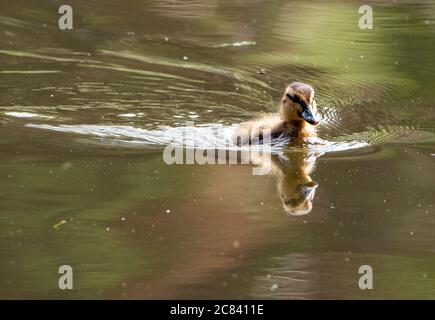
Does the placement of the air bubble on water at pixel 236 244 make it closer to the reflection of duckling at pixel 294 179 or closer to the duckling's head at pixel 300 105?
the reflection of duckling at pixel 294 179

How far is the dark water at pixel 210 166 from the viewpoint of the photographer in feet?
13.6

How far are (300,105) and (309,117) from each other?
0.13 metres

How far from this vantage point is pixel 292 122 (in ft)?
21.2

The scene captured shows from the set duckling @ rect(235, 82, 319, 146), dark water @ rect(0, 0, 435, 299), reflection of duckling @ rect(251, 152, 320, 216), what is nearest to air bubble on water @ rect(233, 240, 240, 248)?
dark water @ rect(0, 0, 435, 299)

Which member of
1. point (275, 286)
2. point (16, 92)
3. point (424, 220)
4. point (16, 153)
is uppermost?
point (16, 92)

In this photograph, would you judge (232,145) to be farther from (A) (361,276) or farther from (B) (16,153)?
(A) (361,276)

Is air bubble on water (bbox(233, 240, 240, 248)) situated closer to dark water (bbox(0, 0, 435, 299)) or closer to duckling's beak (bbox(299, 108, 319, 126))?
dark water (bbox(0, 0, 435, 299))

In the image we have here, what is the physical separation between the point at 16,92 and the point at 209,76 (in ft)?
4.49

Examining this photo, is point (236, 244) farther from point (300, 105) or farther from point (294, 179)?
point (300, 105)

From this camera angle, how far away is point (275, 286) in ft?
13.2

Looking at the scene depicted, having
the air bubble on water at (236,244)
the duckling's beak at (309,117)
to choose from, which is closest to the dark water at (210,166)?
the air bubble on water at (236,244)

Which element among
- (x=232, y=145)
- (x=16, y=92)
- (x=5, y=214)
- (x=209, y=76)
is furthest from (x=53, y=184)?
(x=209, y=76)

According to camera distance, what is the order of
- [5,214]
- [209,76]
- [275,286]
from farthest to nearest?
[209,76] < [5,214] < [275,286]

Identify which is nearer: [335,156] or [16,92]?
[335,156]
